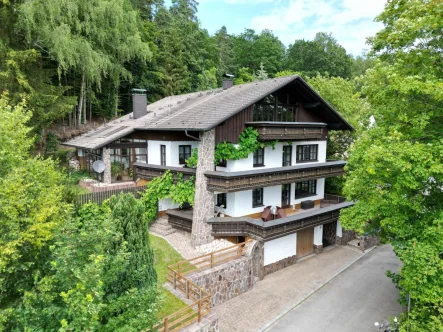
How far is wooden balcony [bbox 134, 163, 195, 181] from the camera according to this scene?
17297 mm

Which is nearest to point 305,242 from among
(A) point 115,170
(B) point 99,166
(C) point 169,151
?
(C) point 169,151

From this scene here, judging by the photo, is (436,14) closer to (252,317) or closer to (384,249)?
(252,317)

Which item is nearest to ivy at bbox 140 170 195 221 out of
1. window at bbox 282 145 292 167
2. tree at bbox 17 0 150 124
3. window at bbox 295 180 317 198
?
window at bbox 282 145 292 167

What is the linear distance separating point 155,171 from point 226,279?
8749mm

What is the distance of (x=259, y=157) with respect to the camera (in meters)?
18.8

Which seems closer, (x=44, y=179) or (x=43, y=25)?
(x=44, y=179)

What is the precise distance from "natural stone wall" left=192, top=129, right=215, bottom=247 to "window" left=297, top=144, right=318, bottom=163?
28.2 feet

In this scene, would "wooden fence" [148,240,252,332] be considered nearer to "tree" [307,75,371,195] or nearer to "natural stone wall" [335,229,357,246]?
"natural stone wall" [335,229,357,246]

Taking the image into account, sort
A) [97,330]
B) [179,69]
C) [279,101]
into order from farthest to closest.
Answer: [179,69] < [279,101] < [97,330]

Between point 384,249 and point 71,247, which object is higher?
point 71,247

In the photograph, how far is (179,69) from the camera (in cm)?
4000

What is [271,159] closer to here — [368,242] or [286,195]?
[286,195]

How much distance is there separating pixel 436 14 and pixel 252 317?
14085 mm

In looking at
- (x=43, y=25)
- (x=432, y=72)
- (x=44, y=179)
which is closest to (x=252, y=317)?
(x=44, y=179)
